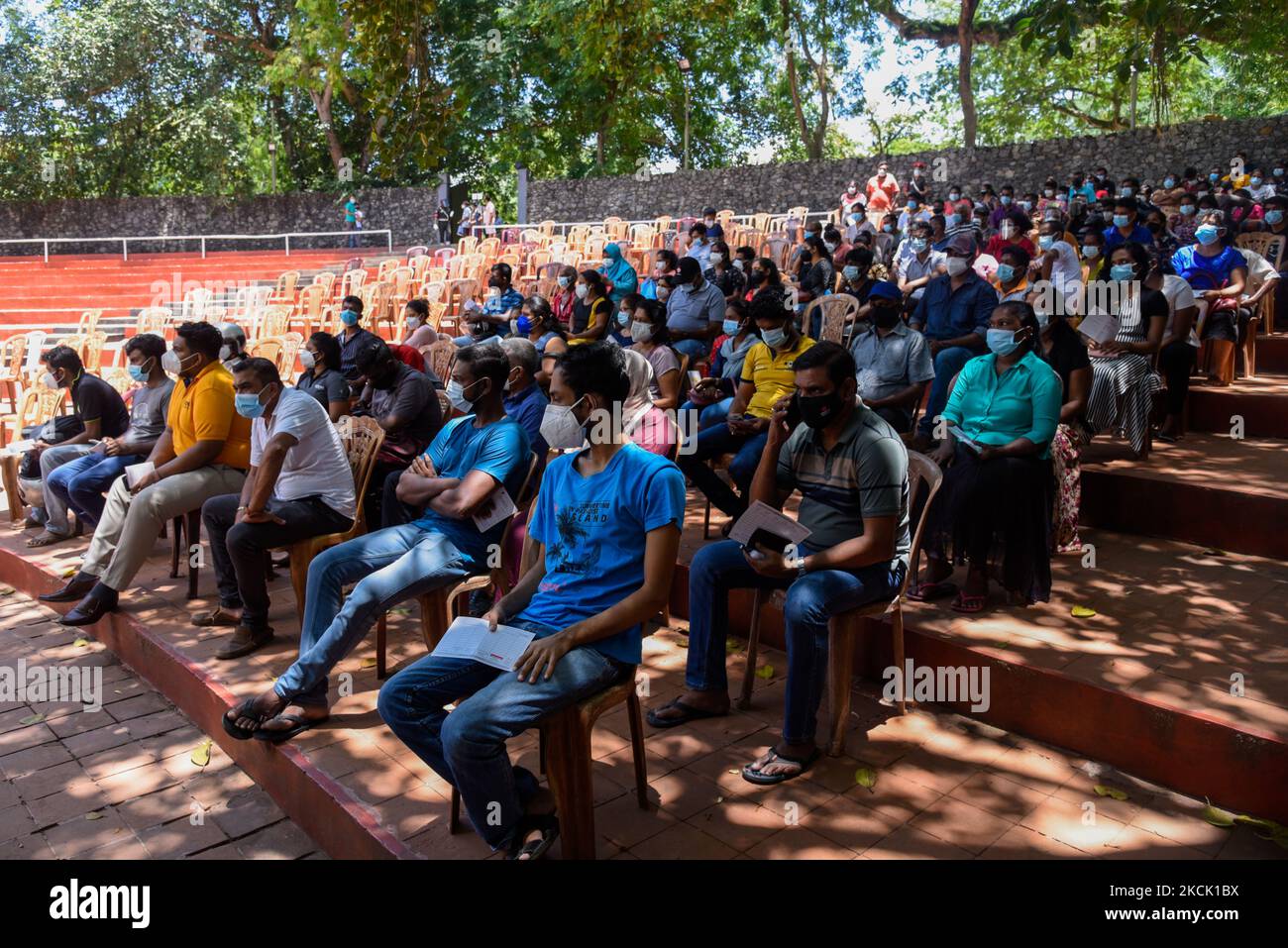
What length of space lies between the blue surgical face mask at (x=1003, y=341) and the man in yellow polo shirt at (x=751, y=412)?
108 cm

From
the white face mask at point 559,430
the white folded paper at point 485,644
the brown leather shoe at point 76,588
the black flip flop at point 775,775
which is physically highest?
the white face mask at point 559,430

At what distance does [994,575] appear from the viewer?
455 centimetres

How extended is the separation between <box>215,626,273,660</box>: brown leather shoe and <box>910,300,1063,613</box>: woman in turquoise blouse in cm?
297

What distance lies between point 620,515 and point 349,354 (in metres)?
4.94

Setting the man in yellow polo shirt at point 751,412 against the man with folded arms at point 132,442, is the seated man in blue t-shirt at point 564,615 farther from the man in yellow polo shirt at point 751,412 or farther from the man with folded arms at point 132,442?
the man with folded arms at point 132,442

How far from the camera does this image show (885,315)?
561 centimetres

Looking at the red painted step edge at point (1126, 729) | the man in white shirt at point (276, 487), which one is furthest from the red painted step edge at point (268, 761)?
the red painted step edge at point (1126, 729)

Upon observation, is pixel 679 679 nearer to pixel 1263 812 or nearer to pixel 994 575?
pixel 994 575

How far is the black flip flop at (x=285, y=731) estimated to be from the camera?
3.77 meters

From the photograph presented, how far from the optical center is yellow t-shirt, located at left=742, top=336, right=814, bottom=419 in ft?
18.5

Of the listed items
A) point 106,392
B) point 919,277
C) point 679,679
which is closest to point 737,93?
point 919,277

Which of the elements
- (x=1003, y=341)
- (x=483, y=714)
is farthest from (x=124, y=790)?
(x=1003, y=341)

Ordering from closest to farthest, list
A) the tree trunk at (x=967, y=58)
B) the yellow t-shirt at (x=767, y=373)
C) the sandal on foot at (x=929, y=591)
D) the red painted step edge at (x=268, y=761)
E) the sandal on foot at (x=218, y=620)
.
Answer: the red painted step edge at (x=268, y=761)
the sandal on foot at (x=929, y=591)
the sandal on foot at (x=218, y=620)
the yellow t-shirt at (x=767, y=373)
the tree trunk at (x=967, y=58)
